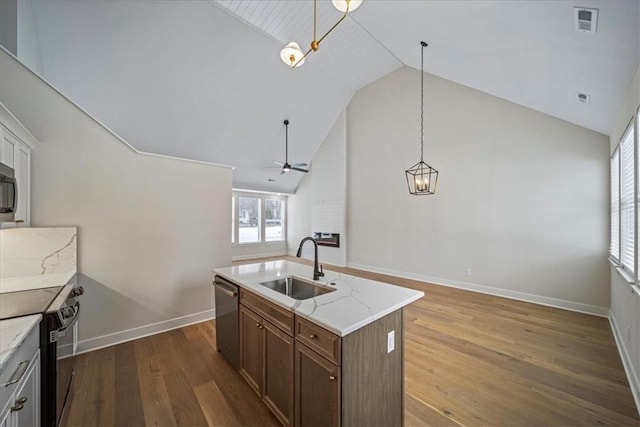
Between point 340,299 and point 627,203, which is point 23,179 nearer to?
point 340,299

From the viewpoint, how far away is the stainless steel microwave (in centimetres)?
154

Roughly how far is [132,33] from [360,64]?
4.29 metres

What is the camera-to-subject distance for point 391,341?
161 centimetres

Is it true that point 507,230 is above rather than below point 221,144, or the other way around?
below

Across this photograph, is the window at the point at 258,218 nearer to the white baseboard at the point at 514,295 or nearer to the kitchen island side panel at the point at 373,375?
the white baseboard at the point at 514,295

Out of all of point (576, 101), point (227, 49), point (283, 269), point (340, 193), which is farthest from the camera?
point (340, 193)

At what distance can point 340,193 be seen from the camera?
291 inches

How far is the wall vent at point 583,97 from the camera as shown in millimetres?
2833

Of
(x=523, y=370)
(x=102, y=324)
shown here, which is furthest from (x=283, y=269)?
(x=523, y=370)

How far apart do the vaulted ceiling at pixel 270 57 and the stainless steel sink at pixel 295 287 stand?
279cm

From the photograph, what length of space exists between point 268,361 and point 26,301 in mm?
1676

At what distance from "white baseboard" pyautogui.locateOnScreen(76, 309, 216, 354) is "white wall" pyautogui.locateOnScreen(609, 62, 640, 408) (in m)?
4.47

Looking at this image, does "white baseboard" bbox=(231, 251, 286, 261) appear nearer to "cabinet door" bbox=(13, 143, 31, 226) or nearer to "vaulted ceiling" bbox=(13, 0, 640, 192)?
"vaulted ceiling" bbox=(13, 0, 640, 192)

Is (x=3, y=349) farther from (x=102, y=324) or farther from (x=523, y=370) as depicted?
(x=523, y=370)
